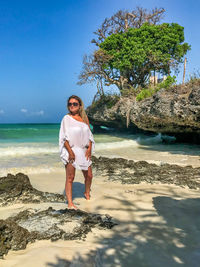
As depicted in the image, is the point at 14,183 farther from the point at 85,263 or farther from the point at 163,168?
the point at 163,168

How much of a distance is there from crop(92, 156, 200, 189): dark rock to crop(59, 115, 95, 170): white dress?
2061 millimetres

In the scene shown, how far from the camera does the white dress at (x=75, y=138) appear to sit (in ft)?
12.5

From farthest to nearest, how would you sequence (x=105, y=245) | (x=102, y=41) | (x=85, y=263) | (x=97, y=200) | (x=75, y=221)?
(x=102, y=41) → (x=97, y=200) → (x=75, y=221) → (x=105, y=245) → (x=85, y=263)

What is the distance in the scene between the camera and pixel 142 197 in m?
4.35

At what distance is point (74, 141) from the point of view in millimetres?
3869

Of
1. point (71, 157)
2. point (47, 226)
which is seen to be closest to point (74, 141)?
point (71, 157)

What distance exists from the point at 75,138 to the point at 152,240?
2.06m

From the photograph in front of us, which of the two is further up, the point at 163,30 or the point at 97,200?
→ the point at 163,30

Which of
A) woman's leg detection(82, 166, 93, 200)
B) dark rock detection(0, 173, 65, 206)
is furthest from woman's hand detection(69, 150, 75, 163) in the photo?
dark rock detection(0, 173, 65, 206)

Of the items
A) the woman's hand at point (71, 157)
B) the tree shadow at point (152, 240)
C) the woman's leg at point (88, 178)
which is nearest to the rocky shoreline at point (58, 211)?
the tree shadow at point (152, 240)

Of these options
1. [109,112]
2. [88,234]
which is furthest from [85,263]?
[109,112]

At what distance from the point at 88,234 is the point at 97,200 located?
4.72 ft

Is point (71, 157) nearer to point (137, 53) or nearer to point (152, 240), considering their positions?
point (152, 240)

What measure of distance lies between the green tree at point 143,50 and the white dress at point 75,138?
14.3m
